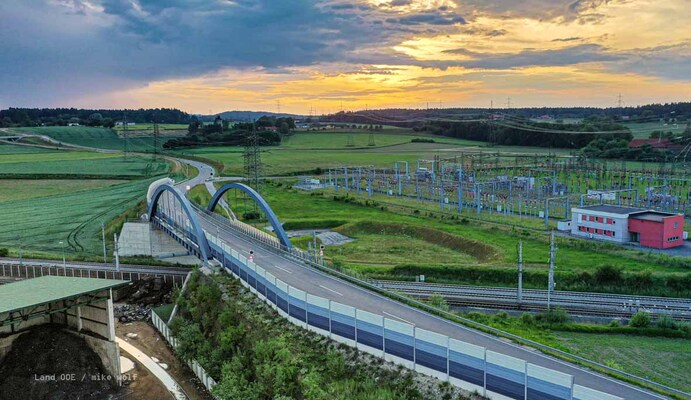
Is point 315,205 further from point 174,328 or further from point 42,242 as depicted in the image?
point 174,328

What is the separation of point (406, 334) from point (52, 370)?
20.0 metres

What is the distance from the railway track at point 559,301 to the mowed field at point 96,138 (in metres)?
132

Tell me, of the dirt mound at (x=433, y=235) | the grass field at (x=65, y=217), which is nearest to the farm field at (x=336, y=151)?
the grass field at (x=65, y=217)

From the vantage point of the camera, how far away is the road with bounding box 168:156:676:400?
19625 millimetres

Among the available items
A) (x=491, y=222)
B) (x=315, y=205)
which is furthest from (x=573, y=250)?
(x=315, y=205)

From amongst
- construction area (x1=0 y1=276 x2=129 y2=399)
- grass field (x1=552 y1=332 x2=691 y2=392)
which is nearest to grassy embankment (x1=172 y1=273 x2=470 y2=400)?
construction area (x1=0 y1=276 x2=129 y2=399)

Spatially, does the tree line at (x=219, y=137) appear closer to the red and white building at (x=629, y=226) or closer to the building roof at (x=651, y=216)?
the red and white building at (x=629, y=226)

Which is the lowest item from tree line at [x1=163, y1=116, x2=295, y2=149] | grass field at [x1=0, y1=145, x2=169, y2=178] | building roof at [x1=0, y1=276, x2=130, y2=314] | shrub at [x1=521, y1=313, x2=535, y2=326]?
shrub at [x1=521, y1=313, x2=535, y2=326]

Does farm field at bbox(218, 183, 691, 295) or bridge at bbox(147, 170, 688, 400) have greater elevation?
bridge at bbox(147, 170, 688, 400)

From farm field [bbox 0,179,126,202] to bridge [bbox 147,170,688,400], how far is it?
63.1 metres

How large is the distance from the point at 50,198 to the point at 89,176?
2145 centimetres

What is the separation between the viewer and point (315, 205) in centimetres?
8344

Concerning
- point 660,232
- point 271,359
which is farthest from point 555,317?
point 660,232

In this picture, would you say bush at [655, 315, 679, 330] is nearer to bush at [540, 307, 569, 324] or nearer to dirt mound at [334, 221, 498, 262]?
bush at [540, 307, 569, 324]
